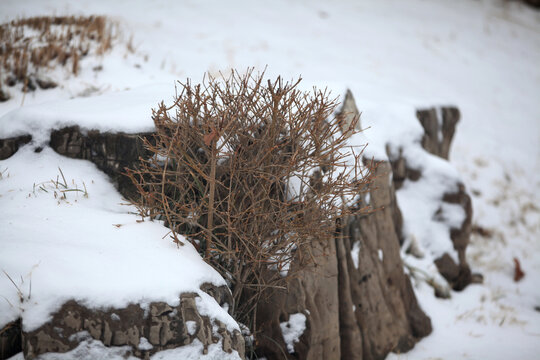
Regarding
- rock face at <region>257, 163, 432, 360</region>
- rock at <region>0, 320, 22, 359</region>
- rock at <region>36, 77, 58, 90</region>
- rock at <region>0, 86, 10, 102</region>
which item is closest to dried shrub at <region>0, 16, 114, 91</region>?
rock at <region>36, 77, 58, 90</region>

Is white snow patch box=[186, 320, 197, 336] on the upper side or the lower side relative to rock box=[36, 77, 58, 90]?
lower

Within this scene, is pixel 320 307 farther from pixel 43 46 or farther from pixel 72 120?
pixel 43 46

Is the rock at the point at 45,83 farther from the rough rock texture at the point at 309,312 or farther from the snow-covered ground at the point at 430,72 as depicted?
the rough rock texture at the point at 309,312

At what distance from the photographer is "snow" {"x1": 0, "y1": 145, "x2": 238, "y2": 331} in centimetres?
A: 172

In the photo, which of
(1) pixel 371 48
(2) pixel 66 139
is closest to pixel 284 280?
(2) pixel 66 139

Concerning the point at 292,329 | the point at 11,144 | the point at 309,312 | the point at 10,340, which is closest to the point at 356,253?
the point at 309,312

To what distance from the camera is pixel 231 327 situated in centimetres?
203

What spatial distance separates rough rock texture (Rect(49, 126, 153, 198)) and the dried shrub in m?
1.87

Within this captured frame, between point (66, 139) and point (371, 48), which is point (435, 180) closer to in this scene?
point (66, 139)

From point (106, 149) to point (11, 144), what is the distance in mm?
699

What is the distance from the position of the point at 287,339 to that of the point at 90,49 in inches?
183

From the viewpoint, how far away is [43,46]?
15.1ft

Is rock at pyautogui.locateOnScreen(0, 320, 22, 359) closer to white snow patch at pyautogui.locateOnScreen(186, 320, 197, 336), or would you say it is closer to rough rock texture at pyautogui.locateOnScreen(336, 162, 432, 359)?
white snow patch at pyautogui.locateOnScreen(186, 320, 197, 336)

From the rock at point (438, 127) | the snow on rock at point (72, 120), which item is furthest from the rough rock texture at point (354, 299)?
the rock at point (438, 127)
